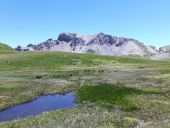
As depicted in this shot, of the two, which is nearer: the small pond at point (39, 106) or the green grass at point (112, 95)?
the small pond at point (39, 106)

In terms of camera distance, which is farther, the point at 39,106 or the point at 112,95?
the point at 112,95

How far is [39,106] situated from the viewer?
4762 centimetres

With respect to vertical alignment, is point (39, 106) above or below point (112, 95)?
below

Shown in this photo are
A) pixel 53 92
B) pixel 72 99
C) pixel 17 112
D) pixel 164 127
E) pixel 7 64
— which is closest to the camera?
pixel 164 127

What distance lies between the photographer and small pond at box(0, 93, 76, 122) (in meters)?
41.5

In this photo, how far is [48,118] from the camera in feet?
117

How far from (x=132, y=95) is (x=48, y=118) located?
19.5m

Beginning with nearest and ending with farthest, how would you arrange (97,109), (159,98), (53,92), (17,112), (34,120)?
1. (34,120)
2. (97,109)
3. (17,112)
4. (159,98)
5. (53,92)

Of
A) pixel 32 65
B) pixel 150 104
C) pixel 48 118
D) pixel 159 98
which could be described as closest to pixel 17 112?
pixel 48 118

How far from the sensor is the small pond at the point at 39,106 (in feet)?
136

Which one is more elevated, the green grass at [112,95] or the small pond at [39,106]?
the green grass at [112,95]

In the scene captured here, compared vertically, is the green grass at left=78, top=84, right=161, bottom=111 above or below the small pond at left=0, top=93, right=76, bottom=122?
above

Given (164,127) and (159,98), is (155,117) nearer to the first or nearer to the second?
(164,127)

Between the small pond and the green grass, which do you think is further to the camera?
the green grass
